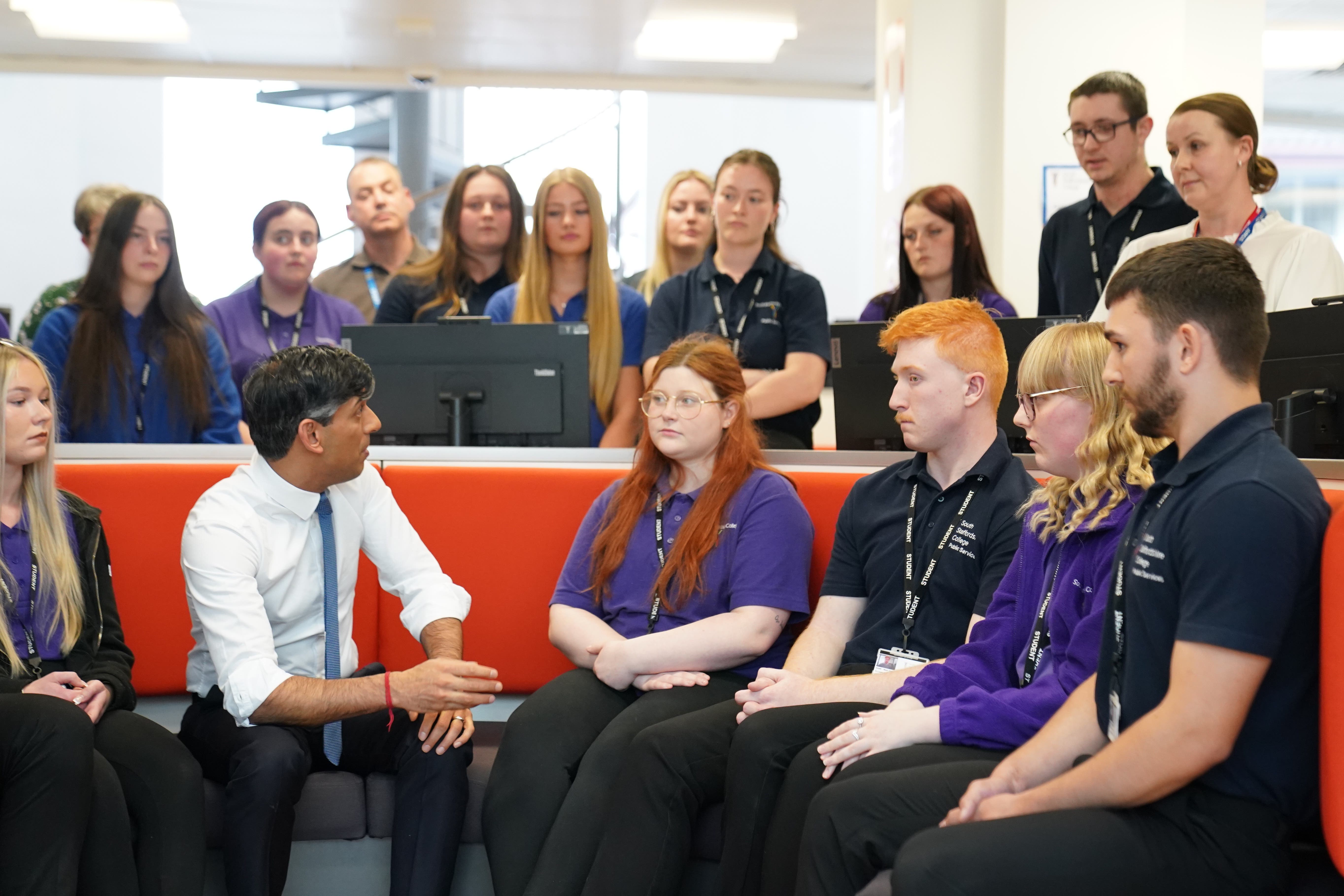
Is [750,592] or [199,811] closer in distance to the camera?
[199,811]

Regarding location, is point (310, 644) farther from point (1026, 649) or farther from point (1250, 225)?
point (1250, 225)

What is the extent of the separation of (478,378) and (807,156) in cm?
573

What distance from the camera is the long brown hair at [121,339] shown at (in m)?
3.47

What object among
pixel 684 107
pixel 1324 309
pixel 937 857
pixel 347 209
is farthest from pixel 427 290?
pixel 684 107

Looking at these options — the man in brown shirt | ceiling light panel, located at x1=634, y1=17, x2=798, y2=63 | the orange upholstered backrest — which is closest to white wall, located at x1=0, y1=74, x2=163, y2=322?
ceiling light panel, located at x1=634, y1=17, x2=798, y2=63

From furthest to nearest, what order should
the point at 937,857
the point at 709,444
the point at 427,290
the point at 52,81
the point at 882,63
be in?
the point at 52,81 → the point at 882,63 → the point at 427,290 → the point at 709,444 → the point at 937,857

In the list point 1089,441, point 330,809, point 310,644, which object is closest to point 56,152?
point 310,644

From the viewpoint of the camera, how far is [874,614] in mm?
2365

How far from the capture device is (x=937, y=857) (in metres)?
1.54

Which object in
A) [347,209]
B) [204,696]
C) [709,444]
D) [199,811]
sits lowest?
[199,811]

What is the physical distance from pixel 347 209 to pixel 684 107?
12.9ft

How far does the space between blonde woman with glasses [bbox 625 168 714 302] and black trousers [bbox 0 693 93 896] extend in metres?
2.84

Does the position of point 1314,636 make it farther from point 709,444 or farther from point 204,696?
point 204,696

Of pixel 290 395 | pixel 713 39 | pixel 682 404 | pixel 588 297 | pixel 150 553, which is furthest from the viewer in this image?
pixel 713 39
